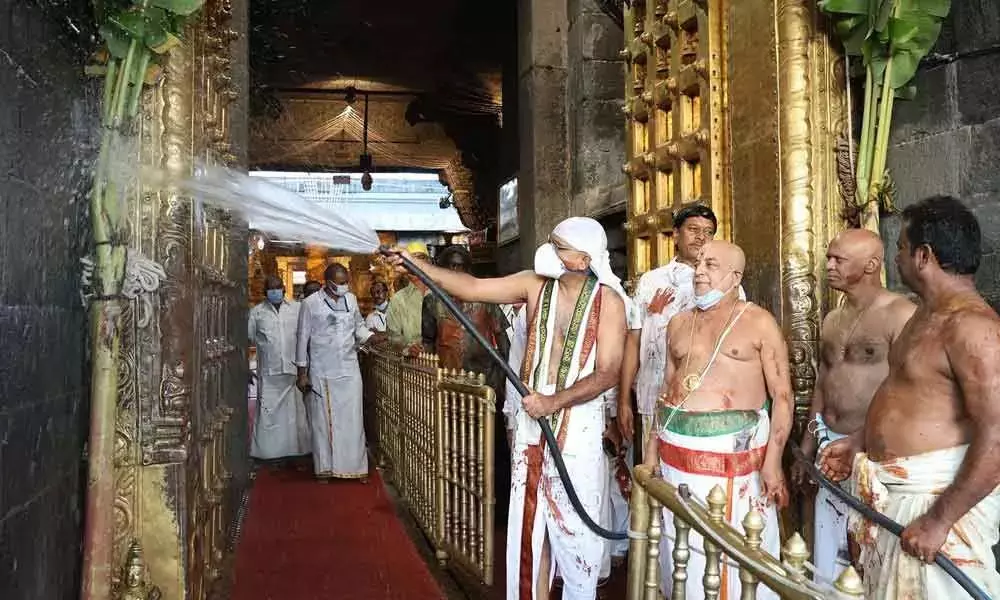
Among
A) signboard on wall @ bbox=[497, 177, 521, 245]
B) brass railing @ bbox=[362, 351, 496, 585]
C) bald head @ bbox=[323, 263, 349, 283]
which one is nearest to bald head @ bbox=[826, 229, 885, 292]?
brass railing @ bbox=[362, 351, 496, 585]

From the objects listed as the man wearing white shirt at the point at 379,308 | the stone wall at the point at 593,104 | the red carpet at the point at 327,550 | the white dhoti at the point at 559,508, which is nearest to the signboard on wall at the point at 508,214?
the stone wall at the point at 593,104

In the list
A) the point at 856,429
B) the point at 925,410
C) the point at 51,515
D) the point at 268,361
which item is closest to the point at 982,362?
the point at 925,410

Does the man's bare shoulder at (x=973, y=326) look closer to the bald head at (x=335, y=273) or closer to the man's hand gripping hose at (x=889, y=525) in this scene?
the man's hand gripping hose at (x=889, y=525)

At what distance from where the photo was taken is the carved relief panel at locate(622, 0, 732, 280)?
472cm

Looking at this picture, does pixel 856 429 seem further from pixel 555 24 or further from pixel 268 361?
pixel 268 361

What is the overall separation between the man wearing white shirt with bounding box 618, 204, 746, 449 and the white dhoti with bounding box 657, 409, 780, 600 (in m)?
0.86

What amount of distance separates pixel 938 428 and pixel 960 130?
1807 mm

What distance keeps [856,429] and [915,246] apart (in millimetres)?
1020

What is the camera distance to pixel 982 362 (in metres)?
2.49

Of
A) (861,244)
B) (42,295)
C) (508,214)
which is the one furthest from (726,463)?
(508,214)

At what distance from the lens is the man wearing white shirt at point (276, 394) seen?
352 inches

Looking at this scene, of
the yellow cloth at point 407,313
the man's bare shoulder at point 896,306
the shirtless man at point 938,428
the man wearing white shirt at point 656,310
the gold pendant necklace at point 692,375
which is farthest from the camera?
the yellow cloth at point 407,313

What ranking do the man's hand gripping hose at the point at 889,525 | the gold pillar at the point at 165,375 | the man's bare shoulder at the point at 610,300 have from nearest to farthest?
the man's hand gripping hose at the point at 889,525 → the gold pillar at the point at 165,375 → the man's bare shoulder at the point at 610,300

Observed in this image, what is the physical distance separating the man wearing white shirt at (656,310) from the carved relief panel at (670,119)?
→ 26 centimetres
